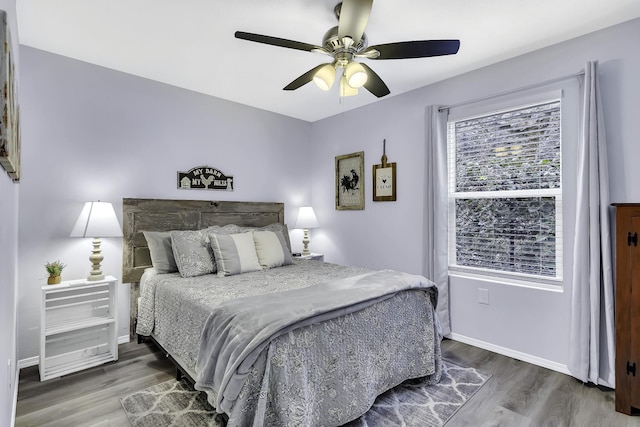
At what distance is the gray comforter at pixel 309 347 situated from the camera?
157 centimetres

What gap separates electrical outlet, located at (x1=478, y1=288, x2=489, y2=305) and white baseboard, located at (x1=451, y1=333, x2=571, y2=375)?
1.21 feet

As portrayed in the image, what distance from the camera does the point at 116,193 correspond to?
3062 mm

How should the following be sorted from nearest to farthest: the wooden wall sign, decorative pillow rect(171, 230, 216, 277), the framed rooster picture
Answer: decorative pillow rect(171, 230, 216, 277)
the wooden wall sign
the framed rooster picture

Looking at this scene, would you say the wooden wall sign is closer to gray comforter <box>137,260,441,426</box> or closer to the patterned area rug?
gray comforter <box>137,260,441,426</box>

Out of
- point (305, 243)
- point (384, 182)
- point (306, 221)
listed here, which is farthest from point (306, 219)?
point (384, 182)

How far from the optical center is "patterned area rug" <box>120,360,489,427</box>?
1.94 meters

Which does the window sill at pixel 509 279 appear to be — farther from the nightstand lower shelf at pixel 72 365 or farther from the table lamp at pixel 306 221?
the nightstand lower shelf at pixel 72 365

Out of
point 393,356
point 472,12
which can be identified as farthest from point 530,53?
point 393,356

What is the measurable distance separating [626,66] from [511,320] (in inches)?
81.6

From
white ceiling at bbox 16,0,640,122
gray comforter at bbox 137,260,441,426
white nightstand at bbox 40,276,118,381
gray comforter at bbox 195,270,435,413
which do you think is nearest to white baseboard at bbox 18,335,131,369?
white nightstand at bbox 40,276,118,381

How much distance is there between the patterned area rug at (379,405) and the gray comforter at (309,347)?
11 centimetres

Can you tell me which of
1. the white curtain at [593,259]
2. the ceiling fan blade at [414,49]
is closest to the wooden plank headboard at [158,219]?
the ceiling fan blade at [414,49]

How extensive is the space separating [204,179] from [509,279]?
3181 mm

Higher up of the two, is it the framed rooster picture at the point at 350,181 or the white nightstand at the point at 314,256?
the framed rooster picture at the point at 350,181
